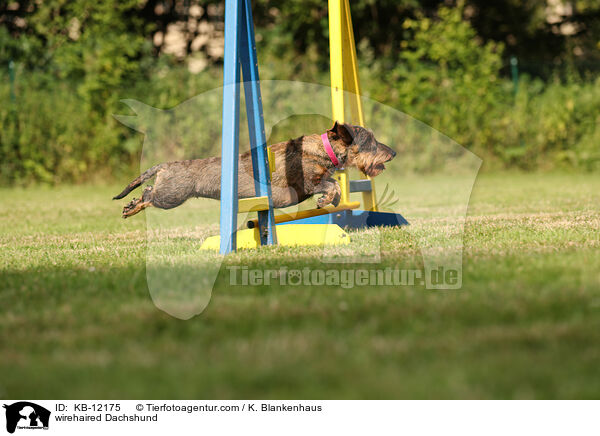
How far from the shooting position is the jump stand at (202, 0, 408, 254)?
171 inches

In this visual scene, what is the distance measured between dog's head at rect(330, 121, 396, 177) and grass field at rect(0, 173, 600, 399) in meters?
1.14

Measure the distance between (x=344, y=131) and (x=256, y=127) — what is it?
2.59ft

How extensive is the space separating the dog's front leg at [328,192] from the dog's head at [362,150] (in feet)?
0.74

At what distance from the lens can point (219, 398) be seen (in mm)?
1979

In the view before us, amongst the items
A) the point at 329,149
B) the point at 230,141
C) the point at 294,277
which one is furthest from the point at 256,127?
the point at 294,277

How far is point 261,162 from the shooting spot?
4773 mm

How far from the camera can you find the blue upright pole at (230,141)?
433cm

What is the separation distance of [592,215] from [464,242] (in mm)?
1890

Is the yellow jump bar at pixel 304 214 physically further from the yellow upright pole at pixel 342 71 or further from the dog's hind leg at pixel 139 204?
the dog's hind leg at pixel 139 204

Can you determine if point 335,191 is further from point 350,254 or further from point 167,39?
point 167,39
